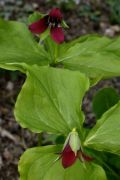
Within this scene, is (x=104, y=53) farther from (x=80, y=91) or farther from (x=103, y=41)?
(x=80, y=91)

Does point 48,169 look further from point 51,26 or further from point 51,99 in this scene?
point 51,26

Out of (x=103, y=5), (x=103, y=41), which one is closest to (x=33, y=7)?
(x=103, y=5)

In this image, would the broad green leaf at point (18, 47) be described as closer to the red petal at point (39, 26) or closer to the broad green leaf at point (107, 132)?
the red petal at point (39, 26)

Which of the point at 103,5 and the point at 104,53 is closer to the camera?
the point at 104,53

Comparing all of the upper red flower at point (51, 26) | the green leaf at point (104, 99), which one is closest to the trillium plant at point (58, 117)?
the upper red flower at point (51, 26)

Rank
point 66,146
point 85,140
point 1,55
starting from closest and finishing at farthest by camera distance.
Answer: point 66,146, point 85,140, point 1,55

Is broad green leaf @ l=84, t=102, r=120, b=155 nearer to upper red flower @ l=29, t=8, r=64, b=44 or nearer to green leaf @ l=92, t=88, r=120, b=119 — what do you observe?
upper red flower @ l=29, t=8, r=64, b=44
